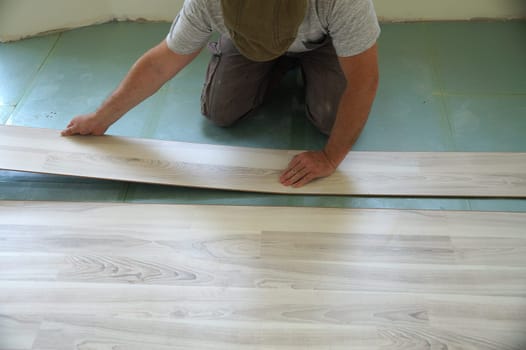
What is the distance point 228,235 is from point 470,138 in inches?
45.9

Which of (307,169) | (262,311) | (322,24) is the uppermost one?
(322,24)

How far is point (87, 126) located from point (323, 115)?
101 cm

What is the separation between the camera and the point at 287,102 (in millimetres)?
2066

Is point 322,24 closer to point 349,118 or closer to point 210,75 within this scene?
point 349,118

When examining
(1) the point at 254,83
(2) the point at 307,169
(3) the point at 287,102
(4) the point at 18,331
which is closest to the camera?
(4) the point at 18,331

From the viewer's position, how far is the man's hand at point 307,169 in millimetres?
1677

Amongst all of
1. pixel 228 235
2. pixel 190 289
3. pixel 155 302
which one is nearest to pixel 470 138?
pixel 228 235

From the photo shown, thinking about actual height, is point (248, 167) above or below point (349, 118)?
below

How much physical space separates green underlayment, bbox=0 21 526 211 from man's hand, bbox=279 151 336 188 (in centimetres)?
8

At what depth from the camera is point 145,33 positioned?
2.43 m

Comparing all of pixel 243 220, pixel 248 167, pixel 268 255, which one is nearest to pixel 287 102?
pixel 248 167

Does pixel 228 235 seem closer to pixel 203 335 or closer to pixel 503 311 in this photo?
pixel 203 335

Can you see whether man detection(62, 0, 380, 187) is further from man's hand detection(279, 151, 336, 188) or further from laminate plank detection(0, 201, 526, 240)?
laminate plank detection(0, 201, 526, 240)

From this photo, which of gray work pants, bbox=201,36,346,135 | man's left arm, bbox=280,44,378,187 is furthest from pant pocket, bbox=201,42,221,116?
man's left arm, bbox=280,44,378,187
